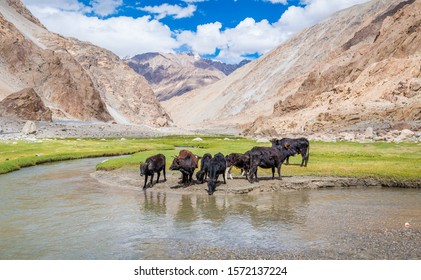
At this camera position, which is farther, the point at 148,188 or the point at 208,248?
the point at 148,188

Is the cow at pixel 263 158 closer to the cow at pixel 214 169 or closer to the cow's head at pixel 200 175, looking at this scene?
the cow at pixel 214 169

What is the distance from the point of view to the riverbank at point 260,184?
23.2m

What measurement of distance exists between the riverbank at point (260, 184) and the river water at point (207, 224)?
2.93 feet

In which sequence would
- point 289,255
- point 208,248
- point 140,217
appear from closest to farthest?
point 289,255
point 208,248
point 140,217

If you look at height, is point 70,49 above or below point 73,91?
above

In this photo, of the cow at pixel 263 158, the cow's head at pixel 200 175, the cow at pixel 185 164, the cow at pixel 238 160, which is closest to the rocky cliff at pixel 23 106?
the cow at pixel 185 164

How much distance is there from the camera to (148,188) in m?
A: 24.4

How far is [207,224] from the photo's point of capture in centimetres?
1606

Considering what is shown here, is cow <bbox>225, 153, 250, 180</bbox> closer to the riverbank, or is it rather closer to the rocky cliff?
the riverbank

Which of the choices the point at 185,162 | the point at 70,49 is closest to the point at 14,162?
the point at 185,162

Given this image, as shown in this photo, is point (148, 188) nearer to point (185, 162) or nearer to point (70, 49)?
point (185, 162)

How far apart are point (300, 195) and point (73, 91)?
141 metres

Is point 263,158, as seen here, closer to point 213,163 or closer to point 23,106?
point 213,163
